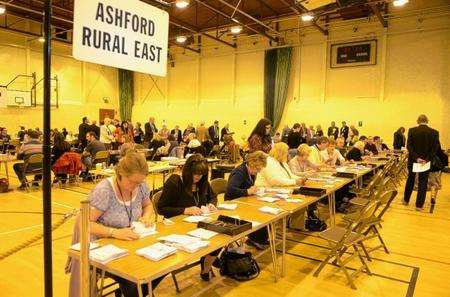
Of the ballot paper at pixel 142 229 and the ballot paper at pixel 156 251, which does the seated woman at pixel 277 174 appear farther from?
the ballot paper at pixel 156 251

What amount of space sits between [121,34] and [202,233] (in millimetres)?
1478

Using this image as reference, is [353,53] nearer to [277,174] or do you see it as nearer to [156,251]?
[277,174]

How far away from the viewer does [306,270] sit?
3836 mm

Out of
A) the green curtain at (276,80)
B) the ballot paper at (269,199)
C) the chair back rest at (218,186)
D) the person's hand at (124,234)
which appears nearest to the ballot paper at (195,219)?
the person's hand at (124,234)

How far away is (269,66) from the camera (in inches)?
635

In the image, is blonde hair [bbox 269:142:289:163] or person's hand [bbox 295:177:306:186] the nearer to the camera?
person's hand [bbox 295:177:306:186]

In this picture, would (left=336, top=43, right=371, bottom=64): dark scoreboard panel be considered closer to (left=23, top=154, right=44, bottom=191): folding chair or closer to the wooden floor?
the wooden floor

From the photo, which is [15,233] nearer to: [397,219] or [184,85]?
[397,219]

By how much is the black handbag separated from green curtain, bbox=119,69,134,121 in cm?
1866

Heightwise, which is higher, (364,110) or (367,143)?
(364,110)

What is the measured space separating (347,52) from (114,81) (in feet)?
42.4

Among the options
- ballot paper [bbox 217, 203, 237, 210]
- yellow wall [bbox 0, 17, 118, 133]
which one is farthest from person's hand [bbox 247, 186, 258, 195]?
yellow wall [bbox 0, 17, 118, 133]

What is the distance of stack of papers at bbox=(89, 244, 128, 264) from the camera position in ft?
6.51

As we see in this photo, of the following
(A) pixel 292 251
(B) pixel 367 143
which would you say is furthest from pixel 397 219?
(B) pixel 367 143
